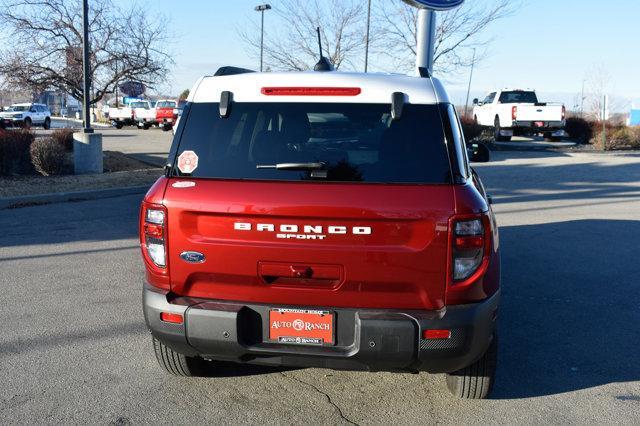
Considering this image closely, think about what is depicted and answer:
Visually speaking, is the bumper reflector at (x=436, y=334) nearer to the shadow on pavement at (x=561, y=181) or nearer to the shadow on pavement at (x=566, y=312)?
the shadow on pavement at (x=566, y=312)

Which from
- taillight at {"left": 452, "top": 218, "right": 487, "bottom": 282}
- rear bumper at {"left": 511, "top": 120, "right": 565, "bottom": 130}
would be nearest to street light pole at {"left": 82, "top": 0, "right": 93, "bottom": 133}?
taillight at {"left": 452, "top": 218, "right": 487, "bottom": 282}

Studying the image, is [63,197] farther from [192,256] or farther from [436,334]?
[436,334]

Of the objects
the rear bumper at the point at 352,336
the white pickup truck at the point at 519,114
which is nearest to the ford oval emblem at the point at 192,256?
the rear bumper at the point at 352,336

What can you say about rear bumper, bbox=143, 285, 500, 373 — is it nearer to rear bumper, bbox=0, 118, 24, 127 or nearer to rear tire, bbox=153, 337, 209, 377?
rear tire, bbox=153, 337, 209, 377

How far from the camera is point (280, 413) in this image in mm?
3664

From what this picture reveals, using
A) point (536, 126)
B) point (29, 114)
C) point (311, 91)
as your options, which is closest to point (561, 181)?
point (536, 126)

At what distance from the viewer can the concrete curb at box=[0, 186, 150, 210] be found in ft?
34.8

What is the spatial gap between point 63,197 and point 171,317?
8.66 m

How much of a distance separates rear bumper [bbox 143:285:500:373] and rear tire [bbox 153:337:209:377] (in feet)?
1.69

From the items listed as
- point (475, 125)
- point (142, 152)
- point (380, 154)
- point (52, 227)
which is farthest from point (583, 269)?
point (475, 125)

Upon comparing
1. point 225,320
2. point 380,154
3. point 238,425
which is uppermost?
point 380,154

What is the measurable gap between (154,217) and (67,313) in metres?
2.35

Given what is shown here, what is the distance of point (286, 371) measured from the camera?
4.25m

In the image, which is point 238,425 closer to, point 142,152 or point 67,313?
point 67,313
